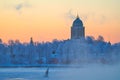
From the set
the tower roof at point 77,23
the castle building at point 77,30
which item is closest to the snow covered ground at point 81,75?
the castle building at point 77,30

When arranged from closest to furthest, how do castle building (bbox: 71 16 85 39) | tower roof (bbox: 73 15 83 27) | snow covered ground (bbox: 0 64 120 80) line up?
snow covered ground (bbox: 0 64 120 80) → castle building (bbox: 71 16 85 39) → tower roof (bbox: 73 15 83 27)

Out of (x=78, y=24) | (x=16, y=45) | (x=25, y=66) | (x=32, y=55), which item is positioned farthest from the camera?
(x=78, y=24)

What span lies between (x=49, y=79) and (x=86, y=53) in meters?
51.8

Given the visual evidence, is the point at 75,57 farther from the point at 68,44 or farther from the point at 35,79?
the point at 35,79

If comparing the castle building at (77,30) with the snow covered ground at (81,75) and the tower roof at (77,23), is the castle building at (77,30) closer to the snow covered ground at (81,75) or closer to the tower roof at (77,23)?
the tower roof at (77,23)

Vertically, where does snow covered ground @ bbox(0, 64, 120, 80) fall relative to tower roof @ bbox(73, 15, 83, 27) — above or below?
below

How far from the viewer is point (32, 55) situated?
11019cm

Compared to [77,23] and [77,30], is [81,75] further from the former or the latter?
[77,23]

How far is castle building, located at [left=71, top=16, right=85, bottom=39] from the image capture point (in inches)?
4787

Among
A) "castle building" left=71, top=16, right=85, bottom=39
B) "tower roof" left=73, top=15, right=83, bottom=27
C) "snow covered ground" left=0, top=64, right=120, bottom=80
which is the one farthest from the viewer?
"tower roof" left=73, top=15, right=83, bottom=27

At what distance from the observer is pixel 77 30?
413 feet

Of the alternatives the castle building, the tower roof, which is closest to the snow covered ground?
the castle building

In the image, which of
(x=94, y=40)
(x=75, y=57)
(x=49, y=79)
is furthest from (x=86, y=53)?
(x=49, y=79)

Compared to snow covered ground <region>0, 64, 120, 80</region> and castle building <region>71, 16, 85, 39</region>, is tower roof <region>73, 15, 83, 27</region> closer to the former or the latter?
castle building <region>71, 16, 85, 39</region>
